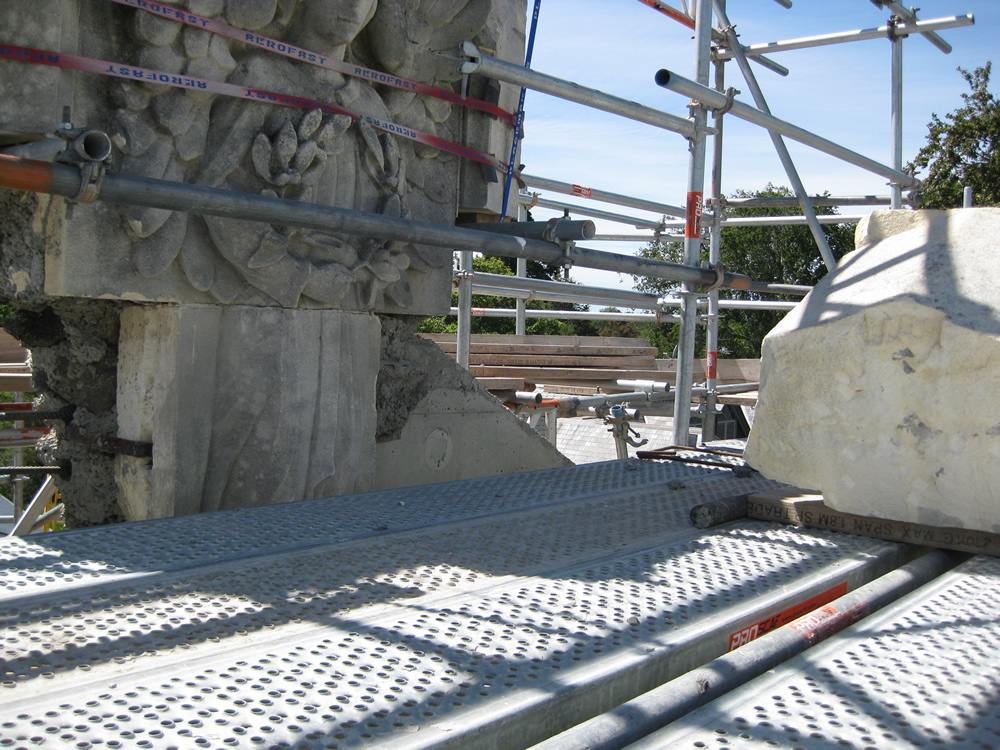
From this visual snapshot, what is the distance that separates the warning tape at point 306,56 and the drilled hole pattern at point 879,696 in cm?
272

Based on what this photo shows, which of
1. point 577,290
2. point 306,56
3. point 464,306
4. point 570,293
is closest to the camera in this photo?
point 306,56

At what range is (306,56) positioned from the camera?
340 cm

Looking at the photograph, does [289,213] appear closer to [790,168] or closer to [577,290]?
[790,168]

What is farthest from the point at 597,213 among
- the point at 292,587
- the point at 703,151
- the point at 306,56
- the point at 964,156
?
the point at 964,156

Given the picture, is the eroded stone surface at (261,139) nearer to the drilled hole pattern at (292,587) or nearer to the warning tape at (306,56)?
the warning tape at (306,56)

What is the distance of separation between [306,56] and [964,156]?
16.9 m

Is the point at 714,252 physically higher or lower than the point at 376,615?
higher

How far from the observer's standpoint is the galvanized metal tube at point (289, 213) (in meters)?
2.40

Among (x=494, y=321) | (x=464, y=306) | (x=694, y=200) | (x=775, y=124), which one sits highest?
(x=775, y=124)

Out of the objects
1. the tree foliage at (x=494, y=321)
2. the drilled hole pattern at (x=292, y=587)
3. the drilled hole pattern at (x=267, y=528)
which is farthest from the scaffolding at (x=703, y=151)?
the tree foliage at (x=494, y=321)

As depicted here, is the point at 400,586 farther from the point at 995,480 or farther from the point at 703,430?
the point at 703,430

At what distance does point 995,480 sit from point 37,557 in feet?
8.52

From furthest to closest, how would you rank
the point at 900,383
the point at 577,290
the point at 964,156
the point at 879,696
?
1. the point at 964,156
2. the point at 577,290
3. the point at 900,383
4. the point at 879,696

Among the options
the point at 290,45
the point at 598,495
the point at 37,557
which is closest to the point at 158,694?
the point at 37,557
